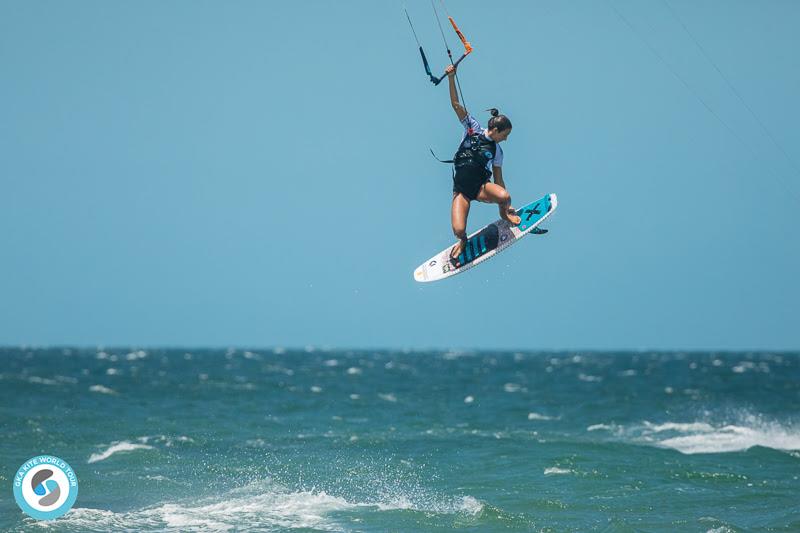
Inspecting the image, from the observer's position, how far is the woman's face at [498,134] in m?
13.5

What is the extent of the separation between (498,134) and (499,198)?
0.97 metres

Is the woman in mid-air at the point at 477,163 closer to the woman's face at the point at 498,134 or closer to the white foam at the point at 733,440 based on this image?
the woman's face at the point at 498,134

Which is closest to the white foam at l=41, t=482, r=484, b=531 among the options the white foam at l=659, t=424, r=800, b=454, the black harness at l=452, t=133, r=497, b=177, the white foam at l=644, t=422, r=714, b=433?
the black harness at l=452, t=133, r=497, b=177

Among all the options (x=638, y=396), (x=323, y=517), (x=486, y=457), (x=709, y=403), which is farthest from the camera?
(x=638, y=396)

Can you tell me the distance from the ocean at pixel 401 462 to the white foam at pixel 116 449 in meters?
0.10

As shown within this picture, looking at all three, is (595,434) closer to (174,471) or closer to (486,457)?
(486,457)

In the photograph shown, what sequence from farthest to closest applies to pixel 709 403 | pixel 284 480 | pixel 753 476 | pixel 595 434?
pixel 709 403 → pixel 595 434 → pixel 753 476 → pixel 284 480

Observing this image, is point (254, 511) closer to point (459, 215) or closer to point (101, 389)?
point (459, 215)

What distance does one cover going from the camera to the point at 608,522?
51.0ft

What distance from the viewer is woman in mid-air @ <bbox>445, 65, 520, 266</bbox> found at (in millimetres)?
13547

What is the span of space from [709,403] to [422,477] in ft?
89.5

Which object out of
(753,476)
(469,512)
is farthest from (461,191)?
(753,476)

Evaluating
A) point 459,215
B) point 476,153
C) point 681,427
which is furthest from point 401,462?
point 681,427

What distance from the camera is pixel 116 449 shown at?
878 inches
